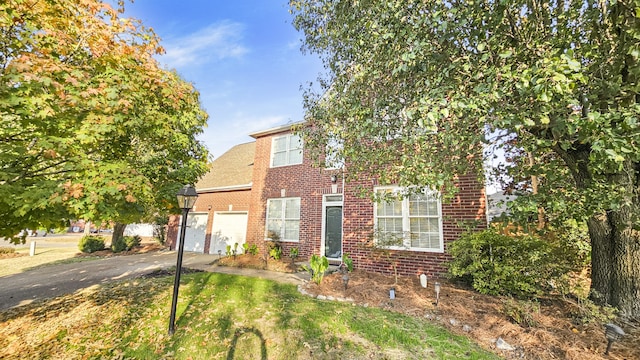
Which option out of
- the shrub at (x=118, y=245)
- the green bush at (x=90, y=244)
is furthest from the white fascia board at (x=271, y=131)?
the green bush at (x=90, y=244)

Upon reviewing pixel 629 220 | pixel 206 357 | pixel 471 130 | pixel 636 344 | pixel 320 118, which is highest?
pixel 320 118

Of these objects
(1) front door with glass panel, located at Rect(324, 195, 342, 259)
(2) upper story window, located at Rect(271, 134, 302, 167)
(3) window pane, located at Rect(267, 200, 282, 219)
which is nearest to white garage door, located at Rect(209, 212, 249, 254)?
(3) window pane, located at Rect(267, 200, 282, 219)

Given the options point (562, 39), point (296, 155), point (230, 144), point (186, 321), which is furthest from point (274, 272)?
point (230, 144)

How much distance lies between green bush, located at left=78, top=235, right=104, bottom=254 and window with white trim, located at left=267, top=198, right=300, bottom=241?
1080 cm

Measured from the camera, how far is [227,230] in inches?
530

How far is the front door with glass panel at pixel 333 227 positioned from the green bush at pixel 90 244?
537 inches

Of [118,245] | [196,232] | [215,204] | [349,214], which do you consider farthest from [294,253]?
[118,245]

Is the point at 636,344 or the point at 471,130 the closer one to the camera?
the point at 636,344

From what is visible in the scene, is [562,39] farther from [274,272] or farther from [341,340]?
[274,272]

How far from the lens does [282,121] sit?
12.2 metres

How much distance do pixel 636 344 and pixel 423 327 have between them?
282 centimetres

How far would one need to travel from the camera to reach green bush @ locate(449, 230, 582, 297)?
201 inches

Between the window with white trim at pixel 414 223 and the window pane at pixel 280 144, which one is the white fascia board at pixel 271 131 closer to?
the window pane at pixel 280 144

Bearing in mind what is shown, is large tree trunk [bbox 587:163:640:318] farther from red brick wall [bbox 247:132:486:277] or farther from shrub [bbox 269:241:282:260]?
shrub [bbox 269:241:282:260]
